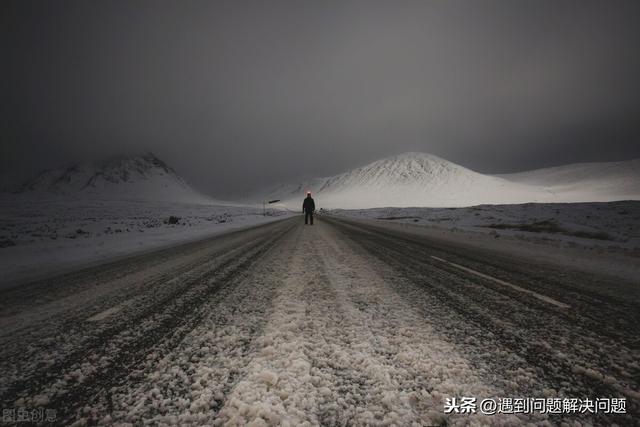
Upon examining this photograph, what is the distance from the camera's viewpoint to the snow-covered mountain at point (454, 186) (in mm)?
102750

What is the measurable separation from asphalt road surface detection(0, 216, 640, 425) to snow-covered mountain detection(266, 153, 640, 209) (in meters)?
95.6

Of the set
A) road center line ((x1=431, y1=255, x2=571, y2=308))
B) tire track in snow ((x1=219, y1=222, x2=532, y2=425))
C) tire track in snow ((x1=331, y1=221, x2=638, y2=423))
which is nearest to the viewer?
tire track in snow ((x1=219, y1=222, x2=532, y2=425))

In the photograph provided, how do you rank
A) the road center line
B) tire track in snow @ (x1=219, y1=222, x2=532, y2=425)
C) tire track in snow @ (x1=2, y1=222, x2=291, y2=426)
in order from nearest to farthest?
1. tire track in snow @ (x1=219, y1=222, x2=532, y2=425)
2. tire track in snow @ (x1=2, y1=222, x2=291, y2=426)
3. the road center line

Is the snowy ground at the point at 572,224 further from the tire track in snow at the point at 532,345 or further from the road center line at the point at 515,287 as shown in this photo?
the tire track in snow at the point at 532,345

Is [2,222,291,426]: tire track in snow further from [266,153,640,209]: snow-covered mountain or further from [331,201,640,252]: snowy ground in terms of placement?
[266,153,640,209]: snow-covered mountain

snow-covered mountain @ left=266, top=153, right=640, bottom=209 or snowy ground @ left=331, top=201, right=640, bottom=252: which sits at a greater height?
snow-covered mountain @ left=266, top=153, right=640, bottom=209

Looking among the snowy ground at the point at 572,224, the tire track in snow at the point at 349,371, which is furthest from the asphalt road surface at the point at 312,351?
the snowy ground at the point at 572,224

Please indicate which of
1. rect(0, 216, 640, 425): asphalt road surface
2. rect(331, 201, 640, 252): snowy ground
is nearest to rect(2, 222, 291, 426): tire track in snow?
rect(0, 216, 640, 425): asphalt road surface

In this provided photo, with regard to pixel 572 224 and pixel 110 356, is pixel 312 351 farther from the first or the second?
pixel 572 224

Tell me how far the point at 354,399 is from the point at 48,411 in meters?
1.38

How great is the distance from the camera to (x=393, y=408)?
1.16 m

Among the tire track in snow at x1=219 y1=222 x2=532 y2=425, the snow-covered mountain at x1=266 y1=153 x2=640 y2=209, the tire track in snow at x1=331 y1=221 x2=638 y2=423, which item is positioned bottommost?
the tire track in snow at x1=331 y1=221 x2=638 y2=423

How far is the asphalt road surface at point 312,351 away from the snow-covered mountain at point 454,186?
95.6 m

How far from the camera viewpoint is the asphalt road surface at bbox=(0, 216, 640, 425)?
116 cm
